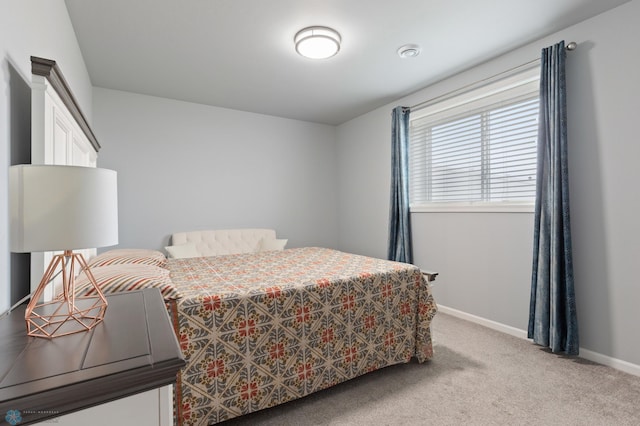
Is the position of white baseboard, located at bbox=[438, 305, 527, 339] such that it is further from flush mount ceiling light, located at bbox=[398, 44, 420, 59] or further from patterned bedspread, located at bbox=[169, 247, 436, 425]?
flush mount ceiling light, located at bbox=[398, 44, 420, 59]

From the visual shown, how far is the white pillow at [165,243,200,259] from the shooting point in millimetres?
3721

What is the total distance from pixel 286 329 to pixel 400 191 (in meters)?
2.58

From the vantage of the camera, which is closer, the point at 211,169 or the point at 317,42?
the point at 317,42

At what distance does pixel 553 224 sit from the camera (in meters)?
2.45

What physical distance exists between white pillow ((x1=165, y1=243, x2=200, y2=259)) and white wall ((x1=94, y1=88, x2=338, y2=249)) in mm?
269

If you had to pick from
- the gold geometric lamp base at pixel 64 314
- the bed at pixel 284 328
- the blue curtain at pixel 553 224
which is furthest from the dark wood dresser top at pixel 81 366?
the blue curtain at pixel 553 224

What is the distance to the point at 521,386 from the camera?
2.04 meters

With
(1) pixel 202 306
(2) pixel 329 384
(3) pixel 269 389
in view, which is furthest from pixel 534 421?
(1) pixel 202 306

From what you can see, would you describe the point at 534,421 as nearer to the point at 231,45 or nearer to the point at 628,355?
the point at 628,355

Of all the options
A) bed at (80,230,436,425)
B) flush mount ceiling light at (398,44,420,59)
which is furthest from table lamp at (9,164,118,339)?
flush mount ceiling light at (398,44,420,59)

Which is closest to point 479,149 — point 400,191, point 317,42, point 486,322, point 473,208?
point 473,208

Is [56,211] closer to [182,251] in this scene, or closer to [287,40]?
[287,40]

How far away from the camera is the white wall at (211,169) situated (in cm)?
374

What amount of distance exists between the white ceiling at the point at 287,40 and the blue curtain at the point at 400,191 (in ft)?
1.29
